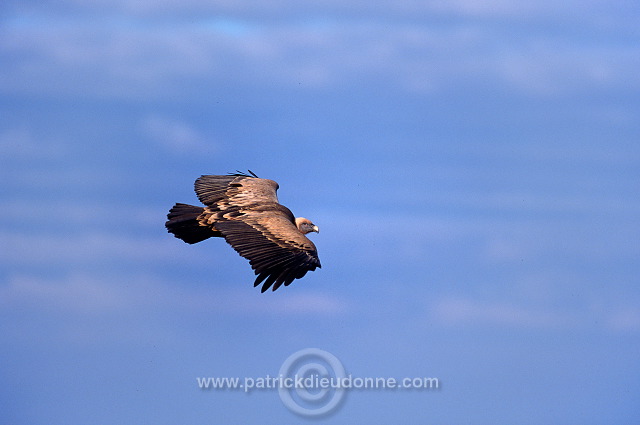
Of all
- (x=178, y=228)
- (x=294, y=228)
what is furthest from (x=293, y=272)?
(x=178, y=228)

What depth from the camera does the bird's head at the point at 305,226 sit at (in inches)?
1152

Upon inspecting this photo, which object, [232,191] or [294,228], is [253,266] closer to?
[294,228]

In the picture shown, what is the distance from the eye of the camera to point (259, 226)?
26641 millimetres

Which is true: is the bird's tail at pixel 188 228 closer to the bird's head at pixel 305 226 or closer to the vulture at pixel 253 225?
the vulture at pixel 253 225

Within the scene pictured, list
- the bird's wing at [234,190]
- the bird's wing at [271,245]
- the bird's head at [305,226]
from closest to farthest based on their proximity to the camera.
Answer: the bird's wing at [271,245] → the bird's wing at [234,190] → the bird's head at [305,226]

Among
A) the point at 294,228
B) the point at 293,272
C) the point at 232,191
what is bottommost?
the point at 293,272

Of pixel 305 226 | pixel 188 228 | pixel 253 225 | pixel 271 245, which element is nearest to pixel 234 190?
pixel 305 226

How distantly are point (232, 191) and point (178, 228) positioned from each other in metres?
2.25

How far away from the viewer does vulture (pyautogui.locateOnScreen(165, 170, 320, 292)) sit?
24.8m

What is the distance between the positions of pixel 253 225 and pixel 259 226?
163mm

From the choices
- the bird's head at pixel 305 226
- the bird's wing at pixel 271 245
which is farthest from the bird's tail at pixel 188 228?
the bird's head at pixel 305 226

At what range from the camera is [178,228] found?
28.0 metres

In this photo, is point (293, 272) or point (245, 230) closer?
point (293, 272)

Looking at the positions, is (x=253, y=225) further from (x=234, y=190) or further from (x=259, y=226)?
(x=234, y=190)
